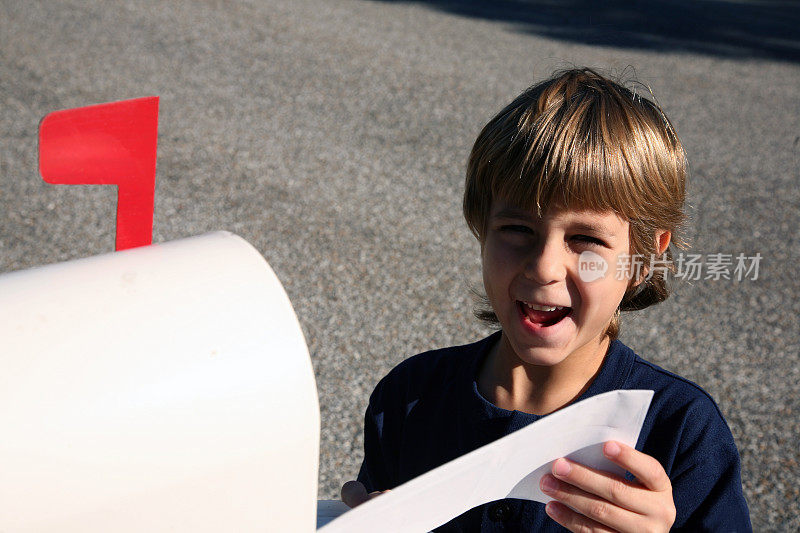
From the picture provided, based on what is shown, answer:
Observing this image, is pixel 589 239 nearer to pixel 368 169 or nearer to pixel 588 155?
pixel 588 155

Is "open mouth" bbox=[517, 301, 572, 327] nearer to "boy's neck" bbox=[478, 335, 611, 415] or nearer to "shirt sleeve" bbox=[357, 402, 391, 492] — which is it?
"boy's neck" bbox=[478, 335, 611, 415]

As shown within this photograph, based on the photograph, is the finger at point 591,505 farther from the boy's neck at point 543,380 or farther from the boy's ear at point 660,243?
the boy's ear at point 660,243

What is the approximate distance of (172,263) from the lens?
0.71 m

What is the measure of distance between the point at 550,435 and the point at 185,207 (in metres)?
3.62

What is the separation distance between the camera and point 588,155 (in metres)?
1.15

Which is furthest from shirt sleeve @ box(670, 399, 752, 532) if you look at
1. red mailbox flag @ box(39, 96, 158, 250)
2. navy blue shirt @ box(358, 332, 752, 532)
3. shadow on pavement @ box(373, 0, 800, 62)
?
shadow on pavement @ box(373, 0, 800, 62)

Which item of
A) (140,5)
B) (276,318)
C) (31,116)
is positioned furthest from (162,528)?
(140,5)

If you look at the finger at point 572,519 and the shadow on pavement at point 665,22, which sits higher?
the shadow on pavement at point 665,22

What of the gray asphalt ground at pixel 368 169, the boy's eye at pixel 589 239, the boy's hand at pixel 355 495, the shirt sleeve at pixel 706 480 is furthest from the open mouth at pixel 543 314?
the gray asphalt ground at pixel 368 169

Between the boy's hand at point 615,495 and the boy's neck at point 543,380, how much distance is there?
33 centimetres

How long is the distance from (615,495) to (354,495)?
489mm

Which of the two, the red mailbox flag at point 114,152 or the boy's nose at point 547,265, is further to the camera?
the boy's nose at point 547,265

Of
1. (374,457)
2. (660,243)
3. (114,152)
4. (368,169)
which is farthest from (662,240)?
(368,169)

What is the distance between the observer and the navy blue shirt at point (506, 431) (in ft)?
3.69
